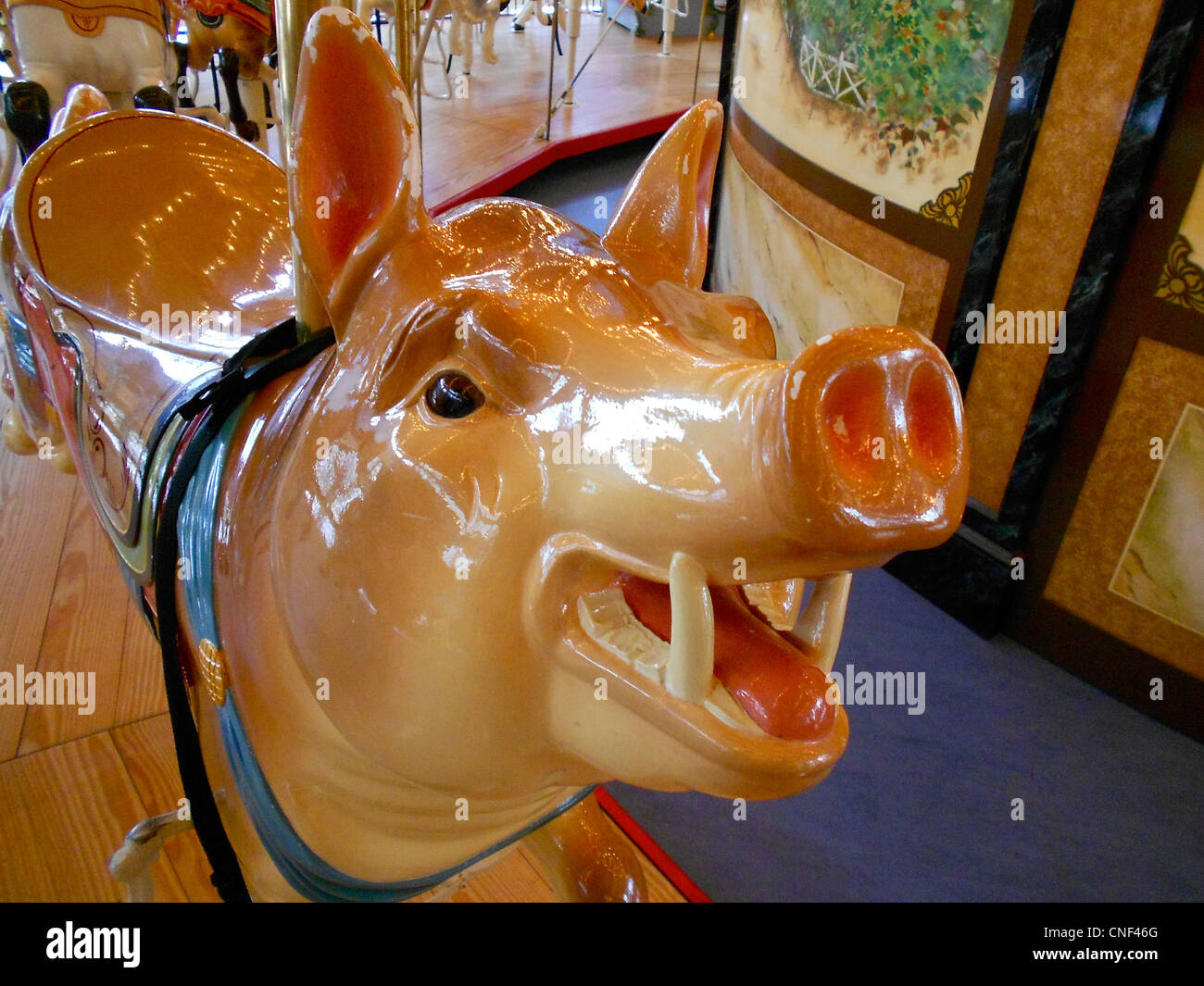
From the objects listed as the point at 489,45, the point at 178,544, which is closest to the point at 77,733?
the point at 178,544

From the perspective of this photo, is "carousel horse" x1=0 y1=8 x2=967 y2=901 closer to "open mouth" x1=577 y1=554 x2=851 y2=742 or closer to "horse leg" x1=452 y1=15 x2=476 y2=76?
"open mouth" x1=577 y1=554 x2=851 y2=742

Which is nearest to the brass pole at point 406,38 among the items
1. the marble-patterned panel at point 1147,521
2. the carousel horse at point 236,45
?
the marble-patterned panel at point 1147,521

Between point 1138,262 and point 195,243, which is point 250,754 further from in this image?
point 1138,262

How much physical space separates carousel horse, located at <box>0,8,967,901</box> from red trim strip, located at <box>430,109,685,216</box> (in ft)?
8.41

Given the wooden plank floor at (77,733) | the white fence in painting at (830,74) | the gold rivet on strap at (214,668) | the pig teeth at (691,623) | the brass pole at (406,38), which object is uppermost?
the brass pole at (406,38)

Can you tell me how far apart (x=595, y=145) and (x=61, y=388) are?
402 centimetres

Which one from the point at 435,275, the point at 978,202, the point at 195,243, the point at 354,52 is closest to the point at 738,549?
the point at 435,275

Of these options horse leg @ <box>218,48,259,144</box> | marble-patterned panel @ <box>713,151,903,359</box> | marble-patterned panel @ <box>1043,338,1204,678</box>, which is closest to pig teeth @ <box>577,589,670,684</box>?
marble-patterned panel @ <box>1043,338,1204,678</box>

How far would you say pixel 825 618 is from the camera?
533 mm

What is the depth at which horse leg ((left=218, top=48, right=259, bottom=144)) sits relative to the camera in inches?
125

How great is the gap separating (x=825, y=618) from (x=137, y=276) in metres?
0.92

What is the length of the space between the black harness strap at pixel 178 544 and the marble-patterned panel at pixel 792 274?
1.83m

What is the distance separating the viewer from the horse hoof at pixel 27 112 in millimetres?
1625

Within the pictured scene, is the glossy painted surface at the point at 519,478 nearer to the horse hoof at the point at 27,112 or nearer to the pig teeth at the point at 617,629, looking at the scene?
the pig teeth at the point at 617,629
